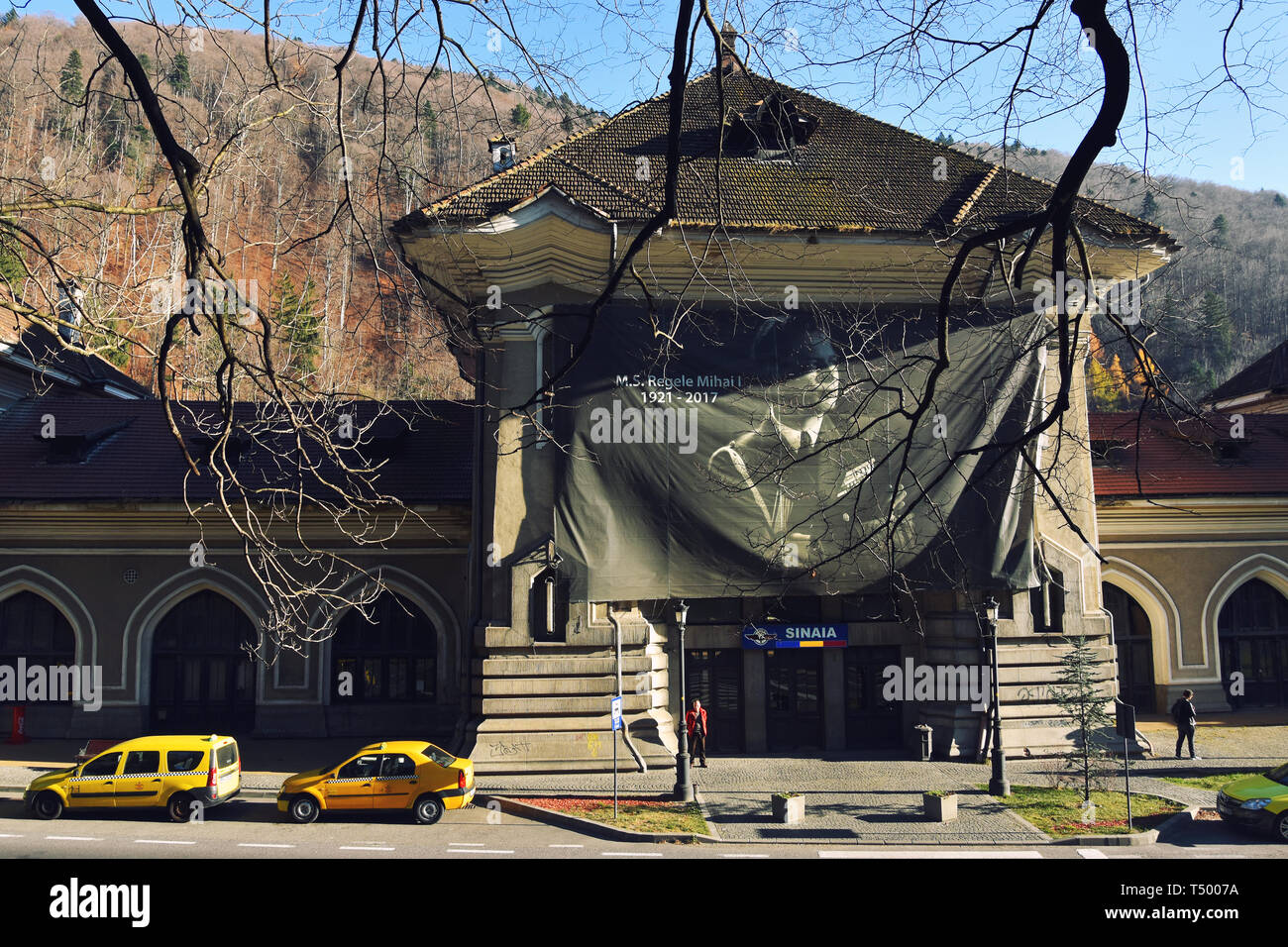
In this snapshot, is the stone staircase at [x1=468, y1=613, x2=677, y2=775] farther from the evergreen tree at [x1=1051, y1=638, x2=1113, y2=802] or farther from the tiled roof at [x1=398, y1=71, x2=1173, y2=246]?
the tiled roof at [x1=398, y1=71, x2=1173, y2=246]

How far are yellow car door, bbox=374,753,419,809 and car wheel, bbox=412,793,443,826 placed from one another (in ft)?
0.59

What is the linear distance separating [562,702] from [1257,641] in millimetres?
20120

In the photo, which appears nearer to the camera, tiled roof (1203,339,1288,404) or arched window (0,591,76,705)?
arched window (0,591,76,705)

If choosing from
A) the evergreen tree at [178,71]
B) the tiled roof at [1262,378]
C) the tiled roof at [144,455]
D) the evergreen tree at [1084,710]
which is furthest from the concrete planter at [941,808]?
the tiled roof at [1262,378]

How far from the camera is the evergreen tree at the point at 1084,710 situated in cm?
1725

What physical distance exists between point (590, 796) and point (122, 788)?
8.35 metres

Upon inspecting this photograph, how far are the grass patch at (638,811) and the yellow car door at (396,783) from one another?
2061 mm

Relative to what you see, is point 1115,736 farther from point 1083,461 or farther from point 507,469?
point 507,469

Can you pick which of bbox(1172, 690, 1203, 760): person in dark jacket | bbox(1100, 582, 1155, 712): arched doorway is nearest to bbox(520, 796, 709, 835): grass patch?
bbox(1172, 690, 1203, 760): person in dark jacket

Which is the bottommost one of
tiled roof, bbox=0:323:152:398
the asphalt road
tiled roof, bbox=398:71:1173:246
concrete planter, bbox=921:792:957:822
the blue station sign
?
the asphalt road

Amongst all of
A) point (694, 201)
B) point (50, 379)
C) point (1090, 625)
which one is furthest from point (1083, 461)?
point (50, 379)

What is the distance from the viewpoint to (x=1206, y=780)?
62.2ft

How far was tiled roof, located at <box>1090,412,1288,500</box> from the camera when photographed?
25703mm

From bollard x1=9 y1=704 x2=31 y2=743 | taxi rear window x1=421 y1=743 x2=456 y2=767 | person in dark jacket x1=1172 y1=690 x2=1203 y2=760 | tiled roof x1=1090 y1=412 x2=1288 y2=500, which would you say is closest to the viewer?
taxi rear window x1=421 y1=743 x2=456 y2=767
